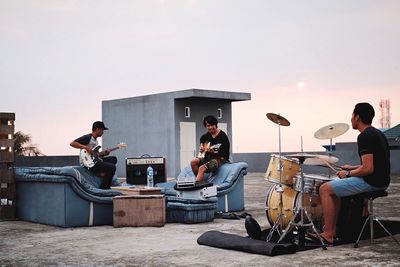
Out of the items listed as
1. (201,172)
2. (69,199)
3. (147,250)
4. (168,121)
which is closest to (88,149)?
(69,199)

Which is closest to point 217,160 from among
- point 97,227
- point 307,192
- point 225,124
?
point 97,227

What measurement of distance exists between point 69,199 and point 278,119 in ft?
10.5

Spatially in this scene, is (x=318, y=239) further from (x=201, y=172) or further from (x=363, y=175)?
(x=201, y=172)

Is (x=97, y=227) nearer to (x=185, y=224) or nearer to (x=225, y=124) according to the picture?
(x=185, y=224)

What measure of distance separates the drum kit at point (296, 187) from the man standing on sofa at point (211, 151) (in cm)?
254

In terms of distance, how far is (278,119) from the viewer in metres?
5.57

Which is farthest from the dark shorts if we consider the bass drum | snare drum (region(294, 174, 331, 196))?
snare drum (region(294, 174, 331, 196))

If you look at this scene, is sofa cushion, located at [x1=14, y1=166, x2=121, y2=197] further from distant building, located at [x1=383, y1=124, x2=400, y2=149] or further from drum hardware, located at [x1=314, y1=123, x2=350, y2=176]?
distant building, located at [x1=383, y1=124, x2=400, y2=149]

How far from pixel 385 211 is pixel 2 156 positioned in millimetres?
5994

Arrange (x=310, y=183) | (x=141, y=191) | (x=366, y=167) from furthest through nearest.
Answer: (x=141, y=191) → (x=310, y=183) → (x=366, y=167)

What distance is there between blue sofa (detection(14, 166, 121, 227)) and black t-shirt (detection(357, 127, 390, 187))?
11.9ft

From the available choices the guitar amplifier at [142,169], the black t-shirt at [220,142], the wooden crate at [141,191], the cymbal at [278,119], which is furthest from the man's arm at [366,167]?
the guitar amplifier at [142,169]

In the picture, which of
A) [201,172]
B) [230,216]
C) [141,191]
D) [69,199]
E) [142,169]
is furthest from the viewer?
[142,169]

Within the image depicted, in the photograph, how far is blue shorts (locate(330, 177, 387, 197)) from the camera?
212 inches
